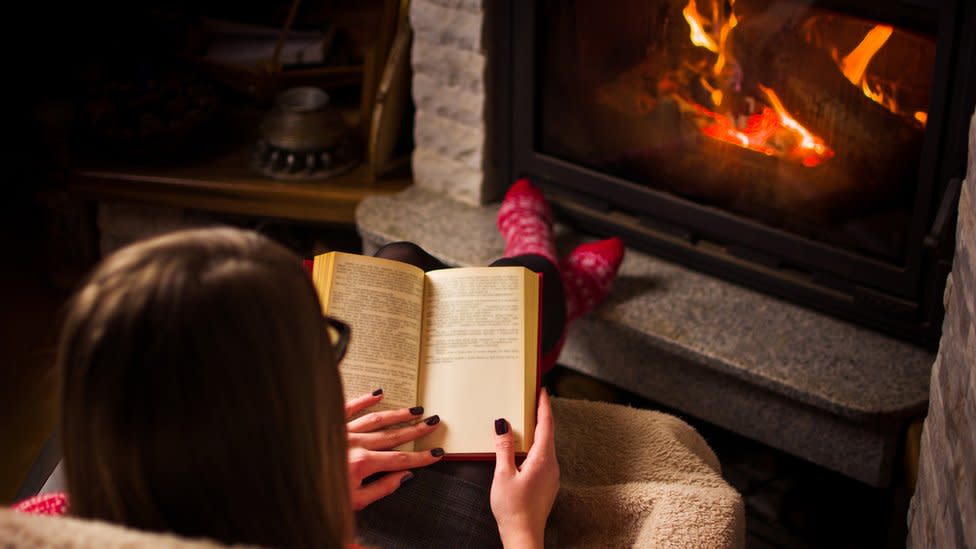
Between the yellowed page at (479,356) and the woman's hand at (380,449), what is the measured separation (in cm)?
3

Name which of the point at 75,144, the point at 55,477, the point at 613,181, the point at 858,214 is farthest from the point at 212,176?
the point at 858,214

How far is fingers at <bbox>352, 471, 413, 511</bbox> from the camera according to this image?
3.63ft

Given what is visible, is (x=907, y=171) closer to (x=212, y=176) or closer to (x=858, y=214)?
(x=858, y=214)

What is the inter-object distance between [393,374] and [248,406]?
0.59 meters

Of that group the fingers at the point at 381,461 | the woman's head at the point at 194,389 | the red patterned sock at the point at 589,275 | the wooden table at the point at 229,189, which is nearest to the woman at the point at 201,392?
the woman's head at the point at 194,389

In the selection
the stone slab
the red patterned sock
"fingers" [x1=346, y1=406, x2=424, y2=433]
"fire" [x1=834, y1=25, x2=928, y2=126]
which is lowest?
the stone slab

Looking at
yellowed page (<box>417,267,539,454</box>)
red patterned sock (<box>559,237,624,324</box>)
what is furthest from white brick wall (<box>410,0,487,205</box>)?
yellowed page (<box>417,267,539,454</box>)

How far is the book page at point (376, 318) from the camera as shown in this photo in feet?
3.91

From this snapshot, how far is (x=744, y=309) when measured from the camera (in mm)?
1769

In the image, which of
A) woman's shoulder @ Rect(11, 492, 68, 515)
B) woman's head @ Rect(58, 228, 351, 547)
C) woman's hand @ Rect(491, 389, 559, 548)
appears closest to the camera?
woman's head @ Rect(58, 228, 351, 547)

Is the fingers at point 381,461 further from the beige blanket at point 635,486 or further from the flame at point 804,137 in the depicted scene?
the flame at point 804,137

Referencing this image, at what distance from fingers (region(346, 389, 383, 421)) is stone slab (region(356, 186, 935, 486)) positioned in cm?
66

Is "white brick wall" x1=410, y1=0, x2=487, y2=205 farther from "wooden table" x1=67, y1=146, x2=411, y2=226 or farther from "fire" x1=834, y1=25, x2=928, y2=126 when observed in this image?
"fire" x1=834, y1=25, x2=928, y2=126

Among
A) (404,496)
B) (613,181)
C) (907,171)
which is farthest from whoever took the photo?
(613,181)
